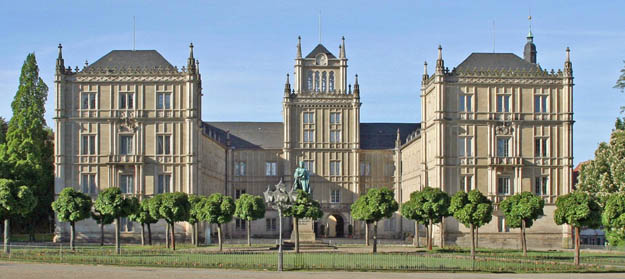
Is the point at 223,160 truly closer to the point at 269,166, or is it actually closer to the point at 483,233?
the point at 269,166

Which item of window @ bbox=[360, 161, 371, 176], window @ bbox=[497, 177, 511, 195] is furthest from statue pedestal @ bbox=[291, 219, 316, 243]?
window @ bbox=[360, 161, 371, 176]

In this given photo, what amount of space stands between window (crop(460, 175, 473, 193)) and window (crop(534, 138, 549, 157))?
6920mm

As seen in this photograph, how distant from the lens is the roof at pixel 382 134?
120688mm

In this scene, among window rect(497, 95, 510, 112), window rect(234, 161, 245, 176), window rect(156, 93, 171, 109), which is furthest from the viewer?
window rect(234, 161, 245, 176)

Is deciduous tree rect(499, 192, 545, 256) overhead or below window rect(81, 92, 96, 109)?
below

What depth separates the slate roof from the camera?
120875mm

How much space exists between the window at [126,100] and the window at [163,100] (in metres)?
2.39

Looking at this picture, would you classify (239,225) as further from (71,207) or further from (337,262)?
(337,262)

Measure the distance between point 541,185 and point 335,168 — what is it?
106 feet

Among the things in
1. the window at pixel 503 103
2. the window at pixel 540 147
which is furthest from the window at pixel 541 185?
the window at pixel 503 103

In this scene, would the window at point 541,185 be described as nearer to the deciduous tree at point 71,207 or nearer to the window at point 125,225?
the window at point 125,225

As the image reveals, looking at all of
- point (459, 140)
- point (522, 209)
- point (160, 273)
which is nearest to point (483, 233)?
point (459, 140)

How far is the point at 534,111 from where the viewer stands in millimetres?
92125

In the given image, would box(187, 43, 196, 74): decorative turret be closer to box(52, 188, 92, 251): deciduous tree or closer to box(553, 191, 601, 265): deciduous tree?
box(52, 188, 92, 251): deciduous tree
